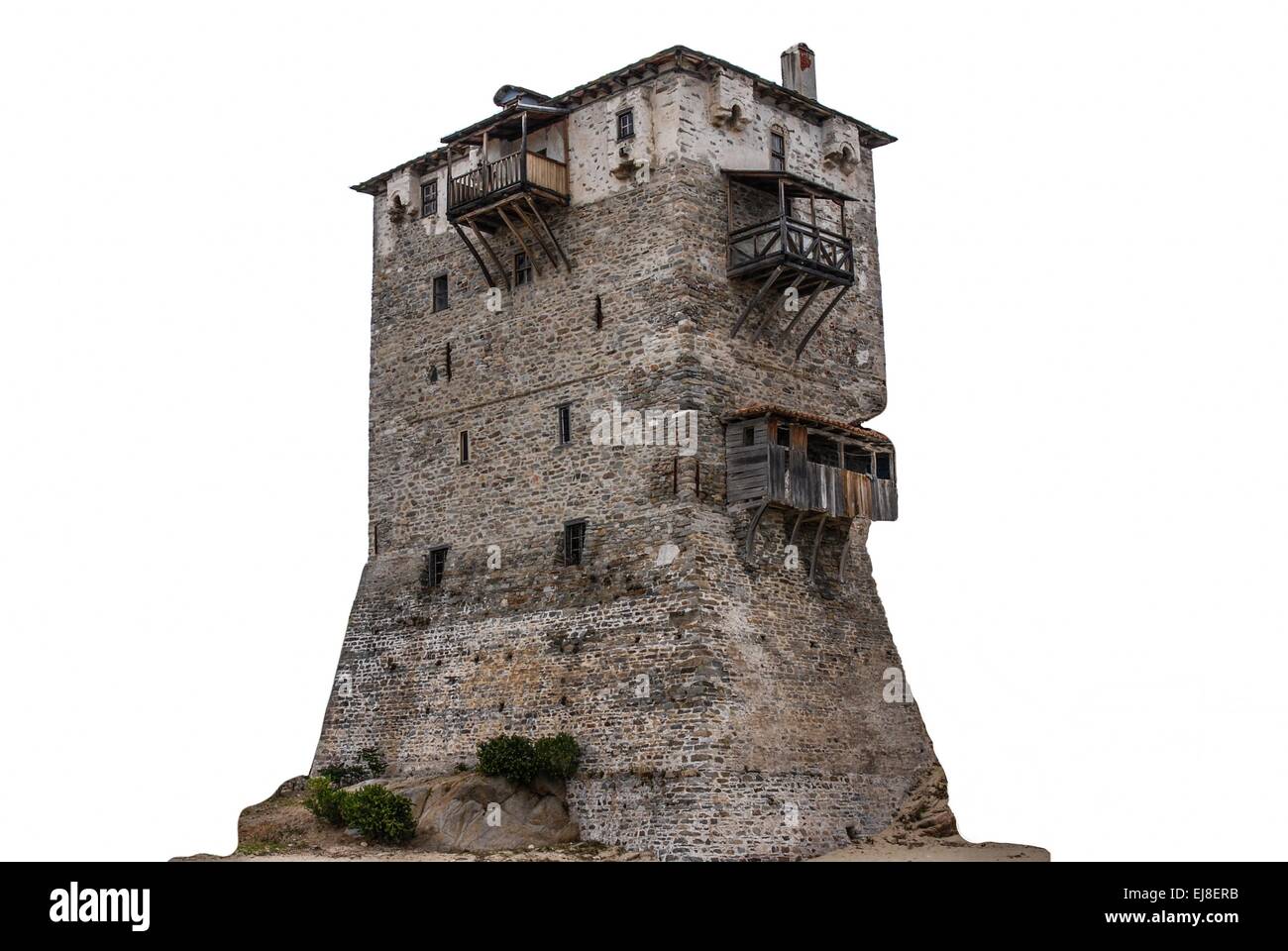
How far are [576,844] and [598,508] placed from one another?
712 cm

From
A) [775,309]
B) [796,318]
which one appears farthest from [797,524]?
[775,309]

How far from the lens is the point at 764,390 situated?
36.9m

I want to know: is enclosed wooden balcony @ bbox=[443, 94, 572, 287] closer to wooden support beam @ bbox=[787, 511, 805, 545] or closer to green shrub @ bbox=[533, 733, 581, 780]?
wooden support beam @ bbox=[787, 511, 805, 545]

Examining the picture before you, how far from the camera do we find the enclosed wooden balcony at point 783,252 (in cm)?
3628

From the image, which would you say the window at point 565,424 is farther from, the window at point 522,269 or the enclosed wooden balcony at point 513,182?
the window at point 522,269

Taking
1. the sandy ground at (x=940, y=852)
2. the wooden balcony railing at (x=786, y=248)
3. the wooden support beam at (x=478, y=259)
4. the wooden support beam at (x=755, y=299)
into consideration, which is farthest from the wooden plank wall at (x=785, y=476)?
the wooden support beam at (x=478, y=259)

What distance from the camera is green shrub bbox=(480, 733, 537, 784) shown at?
114 ft

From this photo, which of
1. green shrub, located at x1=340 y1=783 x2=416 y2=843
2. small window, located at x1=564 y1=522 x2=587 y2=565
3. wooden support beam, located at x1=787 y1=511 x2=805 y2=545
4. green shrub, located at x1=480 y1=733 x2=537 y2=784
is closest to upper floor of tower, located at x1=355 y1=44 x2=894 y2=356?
wooden support beam, located at x1=787 y1=511 x2=805 y2=545

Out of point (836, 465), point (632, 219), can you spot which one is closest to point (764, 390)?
point (836, 465)

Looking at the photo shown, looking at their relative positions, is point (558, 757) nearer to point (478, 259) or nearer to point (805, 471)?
point (805, 471)

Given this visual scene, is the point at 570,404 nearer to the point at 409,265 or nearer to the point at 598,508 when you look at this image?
the point at 598,508

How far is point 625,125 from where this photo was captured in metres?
37.5

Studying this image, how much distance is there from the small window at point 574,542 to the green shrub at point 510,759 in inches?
158

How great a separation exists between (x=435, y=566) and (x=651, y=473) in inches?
275
